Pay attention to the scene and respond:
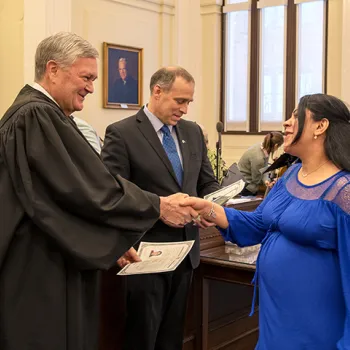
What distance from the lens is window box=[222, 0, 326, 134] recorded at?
33.8 feet

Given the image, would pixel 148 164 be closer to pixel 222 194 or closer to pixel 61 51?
pixel 222 194

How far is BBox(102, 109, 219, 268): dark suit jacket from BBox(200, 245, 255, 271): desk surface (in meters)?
0.40

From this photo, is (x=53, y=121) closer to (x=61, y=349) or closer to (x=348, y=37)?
(x=61, y=349)

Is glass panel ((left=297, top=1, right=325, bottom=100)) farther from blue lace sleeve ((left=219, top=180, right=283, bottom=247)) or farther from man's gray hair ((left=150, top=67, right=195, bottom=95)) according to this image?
blue lace sleeve ((left=219, top=180, right=283, bottom=247))

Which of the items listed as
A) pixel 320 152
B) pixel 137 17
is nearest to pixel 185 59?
pixel 137 17

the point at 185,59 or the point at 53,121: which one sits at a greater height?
the point at 185,59

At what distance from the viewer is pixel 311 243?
2.35 m

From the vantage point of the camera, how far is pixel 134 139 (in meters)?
3.14

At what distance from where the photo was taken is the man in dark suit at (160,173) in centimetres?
306

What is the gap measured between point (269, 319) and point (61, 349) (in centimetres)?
82

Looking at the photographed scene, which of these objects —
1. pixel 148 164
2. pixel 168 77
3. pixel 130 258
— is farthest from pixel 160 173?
pixel 130 258

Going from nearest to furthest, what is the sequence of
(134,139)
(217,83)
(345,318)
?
(345,318) → (134,139) → (217,83)

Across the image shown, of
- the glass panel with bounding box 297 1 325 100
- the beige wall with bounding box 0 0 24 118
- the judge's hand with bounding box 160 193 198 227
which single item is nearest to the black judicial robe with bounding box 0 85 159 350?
the judge's hand with bounding box 160 193 198 227

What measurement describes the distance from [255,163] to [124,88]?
2.71m
